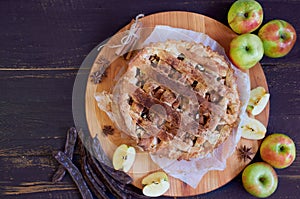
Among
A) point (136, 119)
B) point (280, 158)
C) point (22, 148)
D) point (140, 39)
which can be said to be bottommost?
point (22, 148)

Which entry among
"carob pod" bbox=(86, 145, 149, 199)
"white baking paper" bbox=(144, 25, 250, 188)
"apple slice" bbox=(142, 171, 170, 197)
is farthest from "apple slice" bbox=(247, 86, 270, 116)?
"carob pod" bbox=(86, 145, 149, 199)

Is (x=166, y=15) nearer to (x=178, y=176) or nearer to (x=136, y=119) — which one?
(x=136, y=119)

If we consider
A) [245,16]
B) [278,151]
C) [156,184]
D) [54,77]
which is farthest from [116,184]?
[245,16]

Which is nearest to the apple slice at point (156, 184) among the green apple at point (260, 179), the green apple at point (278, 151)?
the green apple at point (260, 179)

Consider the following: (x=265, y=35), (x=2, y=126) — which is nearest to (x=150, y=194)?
(x=2, y=126)

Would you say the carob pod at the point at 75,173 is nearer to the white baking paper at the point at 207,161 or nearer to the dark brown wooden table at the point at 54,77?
the dark brown wooden table at the point at 54,77

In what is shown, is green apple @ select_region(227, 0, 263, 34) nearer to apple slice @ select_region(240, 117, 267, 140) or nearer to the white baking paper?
the white baking paper
